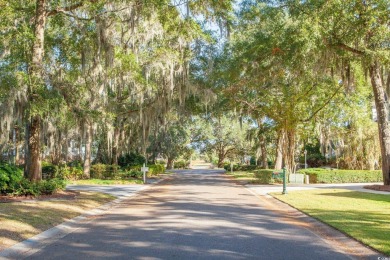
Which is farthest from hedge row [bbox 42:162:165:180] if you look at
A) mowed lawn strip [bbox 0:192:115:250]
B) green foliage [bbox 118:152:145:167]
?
mowed lawn strip [bbox 0:192:115:250]

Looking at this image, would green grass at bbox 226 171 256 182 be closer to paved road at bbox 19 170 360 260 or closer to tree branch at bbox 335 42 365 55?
tree branch at bbox 335 42 365 55

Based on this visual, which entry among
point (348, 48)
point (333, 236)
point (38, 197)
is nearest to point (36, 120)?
point (38, 197)

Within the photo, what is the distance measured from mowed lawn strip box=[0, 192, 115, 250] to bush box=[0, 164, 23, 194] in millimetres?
1360

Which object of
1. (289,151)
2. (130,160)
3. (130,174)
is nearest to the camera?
(289,151)

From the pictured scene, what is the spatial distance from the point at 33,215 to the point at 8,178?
368 cm

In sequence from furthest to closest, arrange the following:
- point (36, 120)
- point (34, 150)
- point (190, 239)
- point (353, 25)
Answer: point (353, 25) < point (34, 150) < point (36, 120) < point (190, 239)

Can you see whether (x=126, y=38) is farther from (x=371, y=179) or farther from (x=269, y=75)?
(x=371, y=179)

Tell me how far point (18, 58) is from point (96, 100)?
285 inches

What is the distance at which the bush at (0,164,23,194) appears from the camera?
11828 mm

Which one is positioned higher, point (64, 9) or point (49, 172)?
point (64, 9)

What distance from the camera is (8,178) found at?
39.1 ft

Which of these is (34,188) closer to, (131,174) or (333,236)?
(333,236)

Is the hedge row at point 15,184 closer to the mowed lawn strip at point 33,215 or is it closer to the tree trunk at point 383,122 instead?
the mowed lawn strip at point 33,215

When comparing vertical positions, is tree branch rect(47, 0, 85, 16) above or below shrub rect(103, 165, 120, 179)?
above
